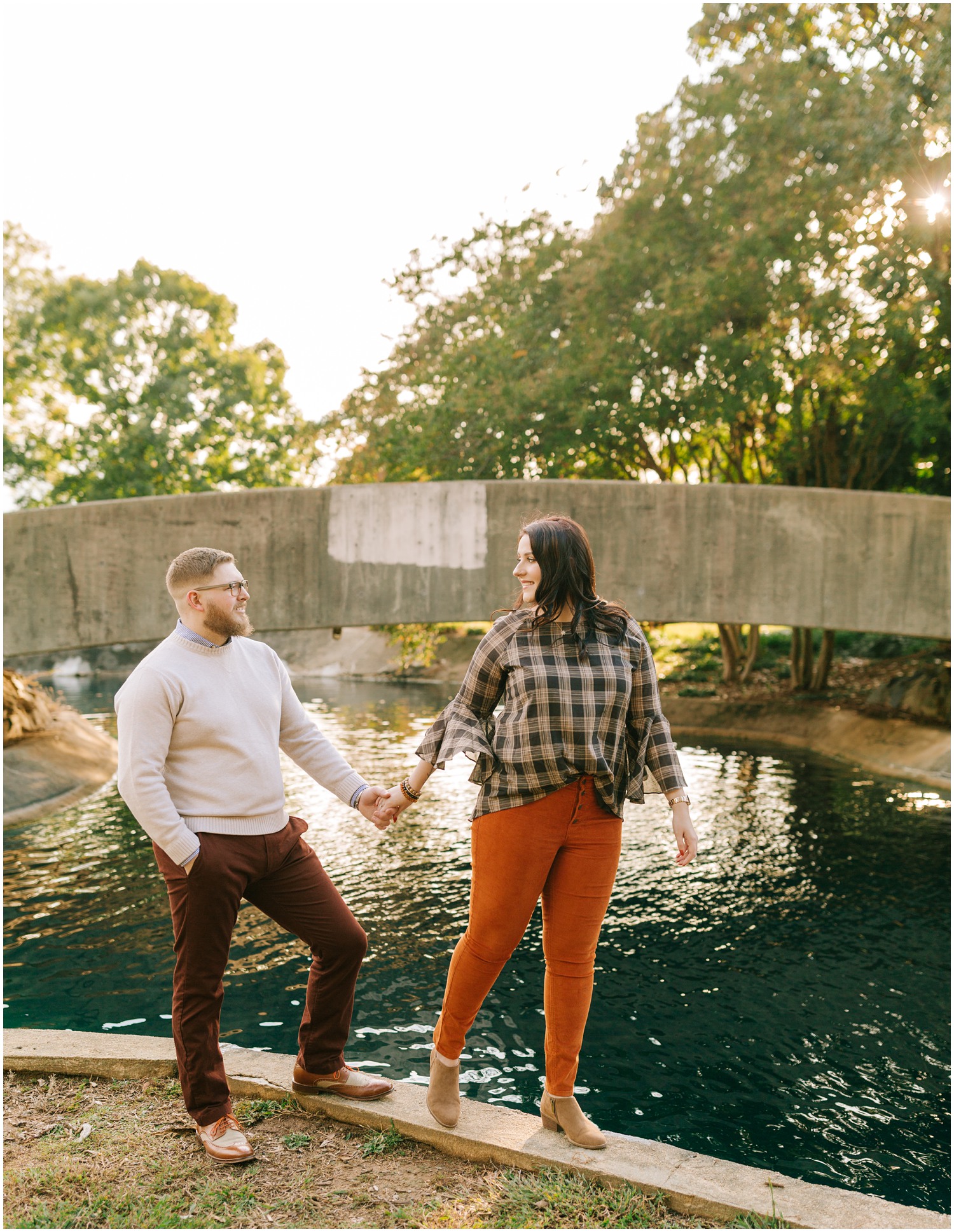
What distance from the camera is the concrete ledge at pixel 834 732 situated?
1427 centimetres

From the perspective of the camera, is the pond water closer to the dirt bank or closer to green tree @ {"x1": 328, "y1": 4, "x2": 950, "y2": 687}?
the dirt bank

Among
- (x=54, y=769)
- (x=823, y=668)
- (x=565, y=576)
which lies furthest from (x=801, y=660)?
(x=565, y=576)

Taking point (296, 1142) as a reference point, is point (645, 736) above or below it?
above

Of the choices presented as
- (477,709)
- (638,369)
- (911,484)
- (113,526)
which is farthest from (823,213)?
(477,709)

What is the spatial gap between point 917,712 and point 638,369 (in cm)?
757

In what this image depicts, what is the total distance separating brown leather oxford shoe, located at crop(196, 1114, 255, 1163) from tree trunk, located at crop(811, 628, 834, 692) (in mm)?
18647

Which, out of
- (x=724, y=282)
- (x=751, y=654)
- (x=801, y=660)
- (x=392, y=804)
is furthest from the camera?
(x=751, y=654)

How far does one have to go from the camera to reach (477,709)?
3229mm

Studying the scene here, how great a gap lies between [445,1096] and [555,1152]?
1.29 ft

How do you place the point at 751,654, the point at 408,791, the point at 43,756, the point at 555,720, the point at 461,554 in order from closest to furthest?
the point at 555,720 → the point at 408,791 → the point at 461,554 → the point at 43,756 → the point at 751,654

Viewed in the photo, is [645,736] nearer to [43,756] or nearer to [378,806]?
[378,806]

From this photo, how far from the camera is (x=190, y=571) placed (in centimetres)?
319

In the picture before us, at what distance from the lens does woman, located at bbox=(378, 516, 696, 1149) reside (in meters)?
3.05

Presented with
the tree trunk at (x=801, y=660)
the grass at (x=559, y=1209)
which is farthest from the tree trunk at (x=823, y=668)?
the grass at (x=559, y=1209)
